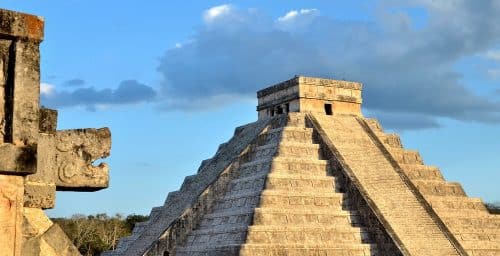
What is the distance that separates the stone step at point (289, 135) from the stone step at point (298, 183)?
2426mm

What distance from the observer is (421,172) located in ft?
101

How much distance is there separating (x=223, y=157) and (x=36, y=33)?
1071 inches

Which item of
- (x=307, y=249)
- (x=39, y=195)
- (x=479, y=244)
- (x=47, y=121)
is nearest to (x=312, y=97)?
(x=307, y=249)

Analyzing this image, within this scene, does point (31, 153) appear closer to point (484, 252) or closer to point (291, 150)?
point (291, 150)

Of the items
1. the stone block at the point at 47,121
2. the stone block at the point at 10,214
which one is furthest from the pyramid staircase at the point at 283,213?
the stone block at the point at 10,214

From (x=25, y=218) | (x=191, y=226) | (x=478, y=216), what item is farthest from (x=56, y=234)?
(x=478, y=216)

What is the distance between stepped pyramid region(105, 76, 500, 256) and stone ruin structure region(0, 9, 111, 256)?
17.7 meters

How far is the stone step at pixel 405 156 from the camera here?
31.0 meters

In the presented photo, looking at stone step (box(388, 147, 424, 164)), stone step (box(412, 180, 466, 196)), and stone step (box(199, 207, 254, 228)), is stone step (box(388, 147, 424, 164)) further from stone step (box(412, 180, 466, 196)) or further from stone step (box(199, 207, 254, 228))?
stone step (box(199, 207, 254, 228))

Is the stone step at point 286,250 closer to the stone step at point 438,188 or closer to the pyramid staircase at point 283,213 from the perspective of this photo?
the pyramid staircase at point 283,213

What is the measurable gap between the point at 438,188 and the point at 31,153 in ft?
88.6

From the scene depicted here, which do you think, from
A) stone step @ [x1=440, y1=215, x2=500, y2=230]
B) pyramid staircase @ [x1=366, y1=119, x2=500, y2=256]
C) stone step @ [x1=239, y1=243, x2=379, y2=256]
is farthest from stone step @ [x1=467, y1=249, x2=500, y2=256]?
stone step @ [x1=239, y1=243, x2=379, y2=256]

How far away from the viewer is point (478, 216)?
29.0 metres

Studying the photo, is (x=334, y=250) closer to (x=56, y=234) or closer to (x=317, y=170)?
(x=317, y=170)
